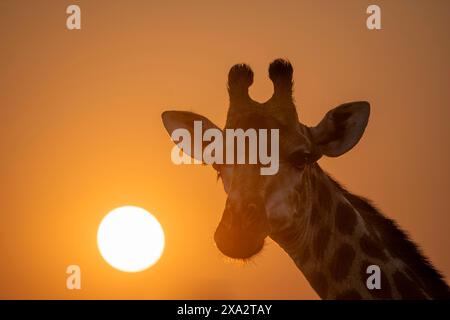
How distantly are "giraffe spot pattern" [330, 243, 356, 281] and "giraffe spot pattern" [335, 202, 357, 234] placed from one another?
0.56 feet

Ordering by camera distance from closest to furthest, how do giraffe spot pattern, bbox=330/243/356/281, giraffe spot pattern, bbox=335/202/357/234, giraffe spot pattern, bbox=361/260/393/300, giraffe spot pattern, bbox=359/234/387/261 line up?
giraffe spot pattern, bbox=361/260/393/300, giraffe spot pattern, bbox=330/243/356/281, giraffe spot pattern, bbox=359/234/387/261, giraffe spot pattern, bbox=335/202/357/234

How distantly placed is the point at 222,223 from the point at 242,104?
5.50ft

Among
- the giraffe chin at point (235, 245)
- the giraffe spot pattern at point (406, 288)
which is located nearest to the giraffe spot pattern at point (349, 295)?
the giraffe spot pattern at point (406, 288)

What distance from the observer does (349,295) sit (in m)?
6.10

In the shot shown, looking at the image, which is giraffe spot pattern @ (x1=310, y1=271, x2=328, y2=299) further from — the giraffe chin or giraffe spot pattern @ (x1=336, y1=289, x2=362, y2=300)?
the giraffe chin

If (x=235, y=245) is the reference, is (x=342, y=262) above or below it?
below

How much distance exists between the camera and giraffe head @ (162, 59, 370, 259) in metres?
5.73

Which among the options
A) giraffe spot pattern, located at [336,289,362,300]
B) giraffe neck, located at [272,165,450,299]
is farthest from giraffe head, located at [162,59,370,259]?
giraffe spot pattern, located at [336,289,362,300]

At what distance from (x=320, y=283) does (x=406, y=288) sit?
818 mm

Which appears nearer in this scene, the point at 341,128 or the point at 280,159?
the point at 280,159

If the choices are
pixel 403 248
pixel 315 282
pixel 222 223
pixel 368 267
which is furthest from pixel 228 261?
pixel 403 248

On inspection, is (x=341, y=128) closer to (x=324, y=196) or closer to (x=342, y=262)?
(x=324, y=196)

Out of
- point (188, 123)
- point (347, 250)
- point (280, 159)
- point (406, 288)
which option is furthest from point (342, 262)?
point (188, 123)
